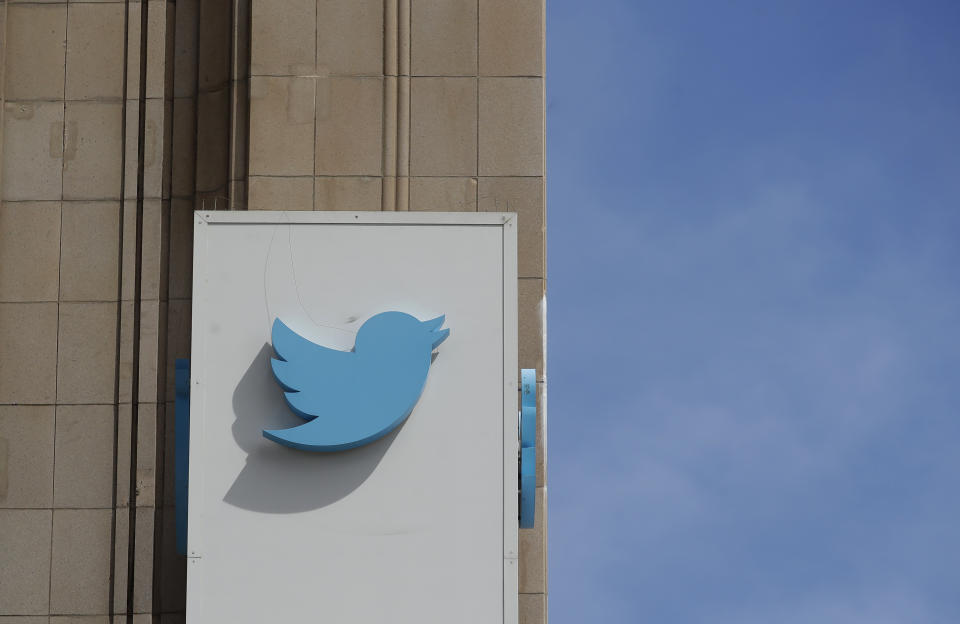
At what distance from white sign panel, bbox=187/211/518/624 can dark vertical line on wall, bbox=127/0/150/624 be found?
8.41 feet

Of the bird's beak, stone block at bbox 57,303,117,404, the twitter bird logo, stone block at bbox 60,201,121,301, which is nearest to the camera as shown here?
the twitter bird logo

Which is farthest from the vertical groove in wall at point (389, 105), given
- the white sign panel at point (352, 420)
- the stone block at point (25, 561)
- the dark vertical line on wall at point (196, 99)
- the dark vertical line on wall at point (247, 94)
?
the stone block at point (25, 561)

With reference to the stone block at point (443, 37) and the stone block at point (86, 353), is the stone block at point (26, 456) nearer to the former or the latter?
the stone block at point (86, 353)

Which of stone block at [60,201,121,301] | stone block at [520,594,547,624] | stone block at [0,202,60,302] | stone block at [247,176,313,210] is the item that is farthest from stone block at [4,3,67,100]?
stone block at [520,594,547,624]

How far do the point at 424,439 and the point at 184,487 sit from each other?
83.4 inches

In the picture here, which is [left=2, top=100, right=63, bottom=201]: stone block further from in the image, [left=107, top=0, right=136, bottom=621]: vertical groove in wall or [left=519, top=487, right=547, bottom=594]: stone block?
[left=519, top=487, right=547, bottom=594]: stone block

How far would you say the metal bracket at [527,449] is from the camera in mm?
13344

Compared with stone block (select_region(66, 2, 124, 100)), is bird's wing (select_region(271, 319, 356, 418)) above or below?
below

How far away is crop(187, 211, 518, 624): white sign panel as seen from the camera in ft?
42.8

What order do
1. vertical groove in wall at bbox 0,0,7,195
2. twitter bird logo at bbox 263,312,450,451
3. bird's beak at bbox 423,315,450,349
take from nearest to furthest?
twitter bird logo at bbox 263,312,450,451 < bird's beak at bbox 423,315,450,349 < vertical groove in wall at bbox 0,0,7,195

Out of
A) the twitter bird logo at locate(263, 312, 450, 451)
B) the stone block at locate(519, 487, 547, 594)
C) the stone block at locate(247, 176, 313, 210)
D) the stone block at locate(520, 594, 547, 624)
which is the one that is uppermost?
the stone block at locate(247, 176, 313, 210)

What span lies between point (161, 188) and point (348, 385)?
397cm

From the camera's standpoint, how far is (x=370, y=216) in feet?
44.3

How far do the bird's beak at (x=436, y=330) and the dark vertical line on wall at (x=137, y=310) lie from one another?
3.77m
